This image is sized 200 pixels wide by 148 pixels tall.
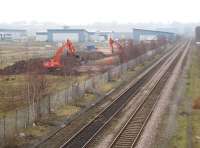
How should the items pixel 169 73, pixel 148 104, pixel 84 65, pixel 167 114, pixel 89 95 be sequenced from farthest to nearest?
pixel 84 65
pixel 169 73
pixel 89 95
pixel 148 104
pixel 167 114

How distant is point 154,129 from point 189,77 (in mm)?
30699

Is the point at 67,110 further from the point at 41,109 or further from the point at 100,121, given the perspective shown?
the point at 100,121

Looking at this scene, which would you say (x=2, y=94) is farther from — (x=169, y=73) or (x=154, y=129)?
(x=169, y=73)

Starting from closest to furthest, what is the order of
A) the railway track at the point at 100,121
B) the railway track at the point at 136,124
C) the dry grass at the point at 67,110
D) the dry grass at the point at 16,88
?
the railway track at the point at 100,121, the railway track at the point at 136,124, the dry grass at the point at 67,110, the dry grass at the point at 16,88

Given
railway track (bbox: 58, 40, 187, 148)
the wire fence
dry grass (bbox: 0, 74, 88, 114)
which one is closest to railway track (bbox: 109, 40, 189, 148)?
railway track (bbox: 58, 40, 187, 148)

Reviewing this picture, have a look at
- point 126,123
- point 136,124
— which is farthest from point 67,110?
point 136,124

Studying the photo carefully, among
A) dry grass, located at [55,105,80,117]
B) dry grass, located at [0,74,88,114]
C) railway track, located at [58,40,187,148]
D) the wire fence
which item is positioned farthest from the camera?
dry grass, located at [0,74,88,114]

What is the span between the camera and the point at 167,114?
33.0 metres

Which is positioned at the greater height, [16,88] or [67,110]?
[67,110]

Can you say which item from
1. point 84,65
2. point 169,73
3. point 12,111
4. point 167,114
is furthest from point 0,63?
point 167,114

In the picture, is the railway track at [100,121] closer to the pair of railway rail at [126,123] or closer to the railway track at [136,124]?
the pair of railway rail at [126,123]

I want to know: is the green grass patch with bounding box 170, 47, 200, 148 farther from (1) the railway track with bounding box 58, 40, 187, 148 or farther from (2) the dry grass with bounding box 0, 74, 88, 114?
(2) the dry grass with bounding box 0, 74, 88, 114

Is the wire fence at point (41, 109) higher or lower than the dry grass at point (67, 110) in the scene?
higher

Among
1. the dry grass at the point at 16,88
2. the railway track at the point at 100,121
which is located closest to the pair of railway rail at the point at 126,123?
the railway track at the point at 100,121
